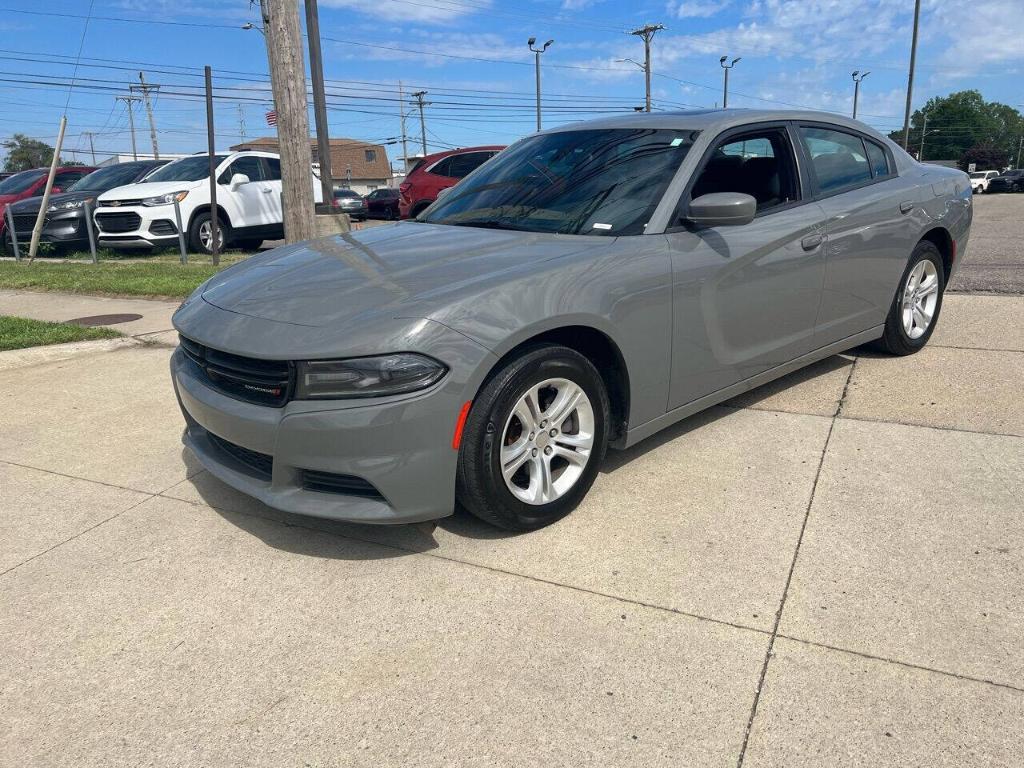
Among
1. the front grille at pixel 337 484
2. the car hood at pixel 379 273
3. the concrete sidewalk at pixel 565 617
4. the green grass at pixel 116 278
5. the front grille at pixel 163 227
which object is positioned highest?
the front grille at pixel 163 227

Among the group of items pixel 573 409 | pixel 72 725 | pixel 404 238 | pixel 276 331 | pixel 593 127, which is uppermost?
pixel 593 127

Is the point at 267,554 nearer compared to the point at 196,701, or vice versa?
the point at 196,701

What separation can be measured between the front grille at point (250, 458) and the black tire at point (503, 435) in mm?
718

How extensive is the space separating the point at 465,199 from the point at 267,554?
7.07 ft

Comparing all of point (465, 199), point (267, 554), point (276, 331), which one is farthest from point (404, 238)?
point (267, 554)

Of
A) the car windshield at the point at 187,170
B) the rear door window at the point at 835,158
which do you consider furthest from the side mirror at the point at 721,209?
the car windshield at the point at 187,170

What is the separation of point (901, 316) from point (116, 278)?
28.8 feet

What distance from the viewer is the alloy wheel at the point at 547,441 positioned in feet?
9.78

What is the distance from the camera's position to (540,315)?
9.54 feet

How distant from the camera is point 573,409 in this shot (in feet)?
10.3

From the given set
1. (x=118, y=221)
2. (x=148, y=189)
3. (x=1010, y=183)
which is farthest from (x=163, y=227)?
(x=1010, y=183)

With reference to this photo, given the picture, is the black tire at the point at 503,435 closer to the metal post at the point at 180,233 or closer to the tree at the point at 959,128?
the metal post at the point at 180,233

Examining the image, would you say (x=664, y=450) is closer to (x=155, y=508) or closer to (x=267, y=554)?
(x=267, y=554)

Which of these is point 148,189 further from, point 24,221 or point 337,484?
point 337,484
